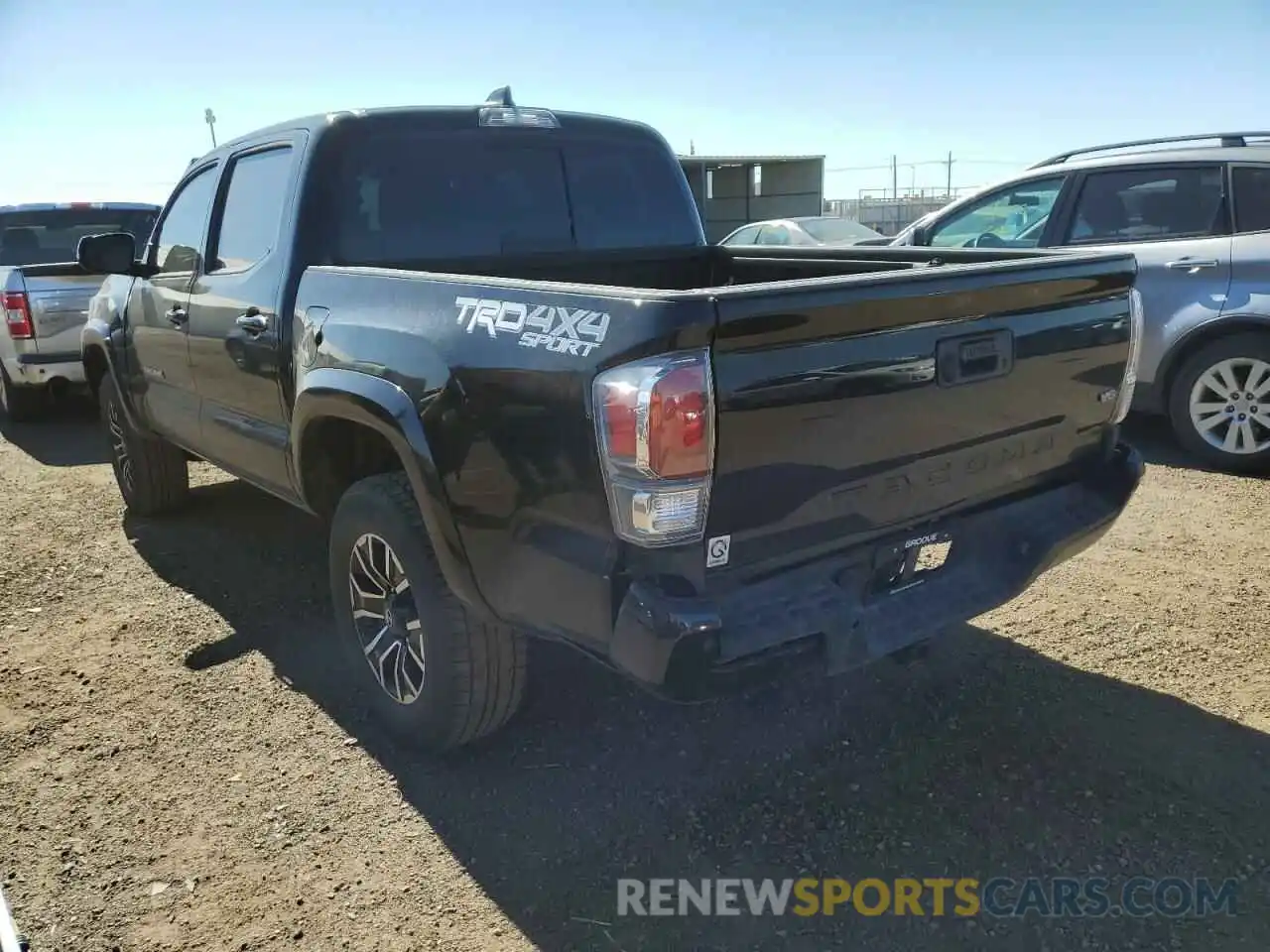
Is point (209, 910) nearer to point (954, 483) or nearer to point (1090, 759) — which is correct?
point (954, 483)

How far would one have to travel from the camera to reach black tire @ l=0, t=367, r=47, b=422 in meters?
8.34

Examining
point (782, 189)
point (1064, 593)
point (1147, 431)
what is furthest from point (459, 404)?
point (782, 189)

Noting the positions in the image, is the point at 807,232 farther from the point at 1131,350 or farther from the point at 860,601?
the point at 860,601

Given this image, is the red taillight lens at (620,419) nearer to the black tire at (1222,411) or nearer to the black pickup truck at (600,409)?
the black pickup truck at (600,409)

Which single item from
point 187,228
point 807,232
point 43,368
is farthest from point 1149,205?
point 43,368

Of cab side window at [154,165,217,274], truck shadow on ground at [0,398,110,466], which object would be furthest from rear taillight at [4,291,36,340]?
cab side window at [154,165,217,274]

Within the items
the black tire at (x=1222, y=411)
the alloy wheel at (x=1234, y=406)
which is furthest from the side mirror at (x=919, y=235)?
the alloy wheel at (x=1234, y=406)

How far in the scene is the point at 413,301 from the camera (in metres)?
2.68

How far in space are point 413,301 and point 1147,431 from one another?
19.0 feet

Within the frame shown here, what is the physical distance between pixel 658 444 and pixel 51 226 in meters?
8.94

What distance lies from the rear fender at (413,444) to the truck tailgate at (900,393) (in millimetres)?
775

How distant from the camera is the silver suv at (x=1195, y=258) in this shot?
18.2ft

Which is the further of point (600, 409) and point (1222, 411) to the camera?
point (1222, 411)

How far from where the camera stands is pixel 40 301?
7512 millimetres
